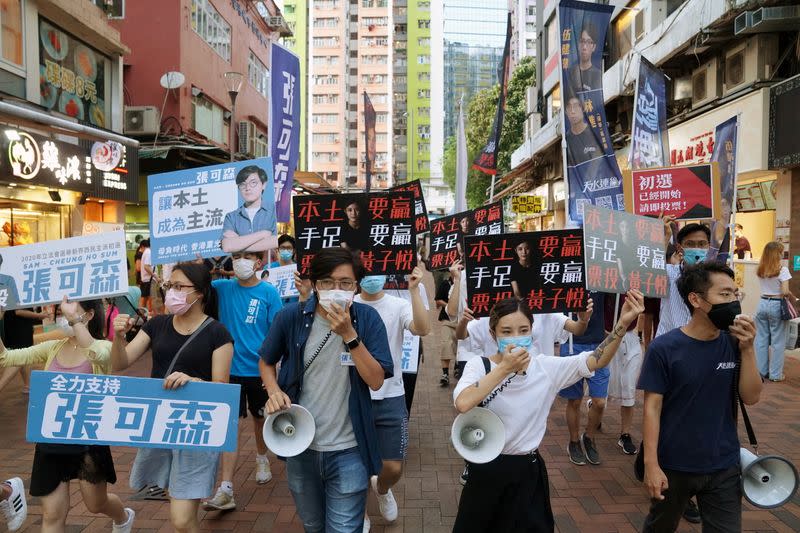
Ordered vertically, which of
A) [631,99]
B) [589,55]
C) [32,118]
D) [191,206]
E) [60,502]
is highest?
[631,99]

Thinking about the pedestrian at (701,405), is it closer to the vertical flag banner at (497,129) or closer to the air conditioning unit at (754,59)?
the air conditioning unit at (754,59)

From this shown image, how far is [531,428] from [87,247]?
280cm

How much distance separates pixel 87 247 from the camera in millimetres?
3613

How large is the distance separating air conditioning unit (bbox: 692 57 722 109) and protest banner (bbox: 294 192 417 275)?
36.7 ft

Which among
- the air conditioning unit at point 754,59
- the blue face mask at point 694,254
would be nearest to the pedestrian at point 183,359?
the blue face mask at point 694,254

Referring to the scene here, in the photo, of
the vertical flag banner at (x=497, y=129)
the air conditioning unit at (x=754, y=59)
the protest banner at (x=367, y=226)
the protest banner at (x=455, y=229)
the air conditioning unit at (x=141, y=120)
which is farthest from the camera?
the air conditioning unit at (x=141, y=120)

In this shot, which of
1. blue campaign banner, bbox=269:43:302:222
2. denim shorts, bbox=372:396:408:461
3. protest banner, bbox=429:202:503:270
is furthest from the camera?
blue campaign banner, bbox=269:43:302:222

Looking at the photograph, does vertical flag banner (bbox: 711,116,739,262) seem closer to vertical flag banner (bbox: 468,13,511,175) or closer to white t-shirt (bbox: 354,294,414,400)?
white t-shirt (bbox: 354,294,414,400)

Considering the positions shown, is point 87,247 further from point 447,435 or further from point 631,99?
point 631,99

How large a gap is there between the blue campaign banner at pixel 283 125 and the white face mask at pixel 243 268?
2.78m

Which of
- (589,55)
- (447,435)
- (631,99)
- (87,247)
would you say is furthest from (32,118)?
(631,99)

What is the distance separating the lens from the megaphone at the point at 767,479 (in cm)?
288

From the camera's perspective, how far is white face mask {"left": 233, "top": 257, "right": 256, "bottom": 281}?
468cm

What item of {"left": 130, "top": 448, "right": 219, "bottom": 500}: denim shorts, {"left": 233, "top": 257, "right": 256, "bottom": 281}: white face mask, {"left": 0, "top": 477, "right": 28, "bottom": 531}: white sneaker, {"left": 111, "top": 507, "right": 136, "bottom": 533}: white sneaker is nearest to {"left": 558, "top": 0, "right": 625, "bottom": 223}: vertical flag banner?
{"left": 233, "top": 257, "right": 256, "bottom": 281}: white face mask
